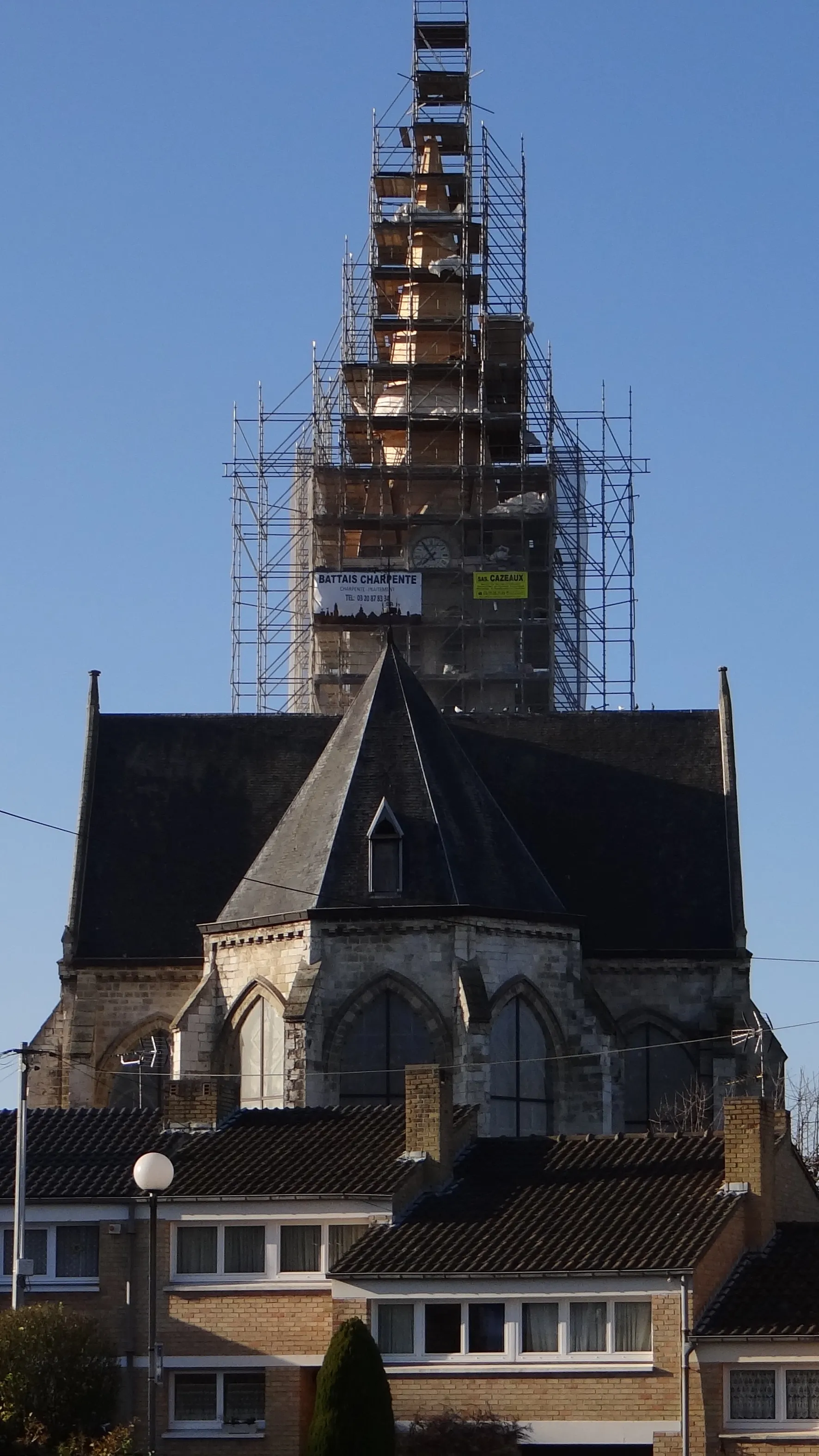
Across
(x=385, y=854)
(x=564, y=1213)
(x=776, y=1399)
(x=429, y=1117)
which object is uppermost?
(x=385, y=854)

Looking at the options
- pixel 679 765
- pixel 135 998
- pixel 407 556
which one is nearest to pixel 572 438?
pixel 407 556

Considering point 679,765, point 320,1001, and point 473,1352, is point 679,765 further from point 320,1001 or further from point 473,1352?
point 473,1352

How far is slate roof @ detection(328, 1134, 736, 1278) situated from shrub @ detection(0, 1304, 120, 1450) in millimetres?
3201

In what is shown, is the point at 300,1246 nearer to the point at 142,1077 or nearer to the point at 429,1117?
the point at 429,1117

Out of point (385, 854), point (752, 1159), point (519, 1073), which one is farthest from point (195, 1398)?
point (385, 854)

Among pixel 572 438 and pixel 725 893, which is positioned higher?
pixel 572 438

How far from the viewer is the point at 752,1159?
31656 millimetres

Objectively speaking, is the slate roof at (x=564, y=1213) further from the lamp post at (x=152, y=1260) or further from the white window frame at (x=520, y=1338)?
the lamp post at (x=152, y=1260)

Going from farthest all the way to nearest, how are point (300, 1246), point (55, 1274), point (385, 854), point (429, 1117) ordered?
point (385, 854)
point (429, 1117)
point (55, 1274)
point (300, 1246)

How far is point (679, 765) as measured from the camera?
49594mm

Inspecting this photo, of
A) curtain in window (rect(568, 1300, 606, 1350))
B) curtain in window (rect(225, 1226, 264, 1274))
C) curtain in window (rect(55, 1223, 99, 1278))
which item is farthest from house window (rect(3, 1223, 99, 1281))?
curtain in window (rect(568, 1300, 606, 1350))

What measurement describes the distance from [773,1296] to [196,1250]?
24.5 feet

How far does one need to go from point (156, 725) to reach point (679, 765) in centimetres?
1034

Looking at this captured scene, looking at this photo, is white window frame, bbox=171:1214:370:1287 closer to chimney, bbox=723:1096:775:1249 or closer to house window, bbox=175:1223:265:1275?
house window, bbox=175:1223:265:1275
